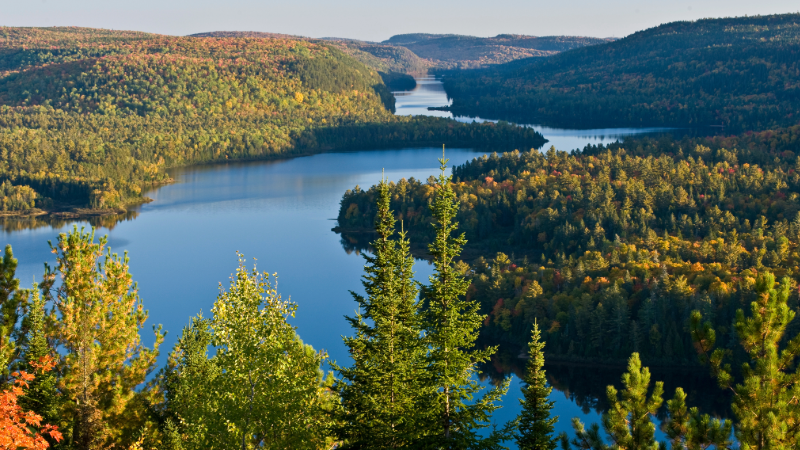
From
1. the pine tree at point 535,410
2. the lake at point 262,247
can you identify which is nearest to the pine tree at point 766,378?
the pine tree at point 535,410

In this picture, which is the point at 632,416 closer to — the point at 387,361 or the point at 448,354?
the point at 448,354

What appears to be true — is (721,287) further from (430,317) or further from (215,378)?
(215,378)

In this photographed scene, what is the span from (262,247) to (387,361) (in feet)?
264

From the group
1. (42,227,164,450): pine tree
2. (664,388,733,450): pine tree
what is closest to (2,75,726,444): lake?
(42,227,164,450): pine tree

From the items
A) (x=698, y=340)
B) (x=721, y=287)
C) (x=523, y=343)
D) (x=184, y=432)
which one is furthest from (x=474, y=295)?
(x=698, y=340)

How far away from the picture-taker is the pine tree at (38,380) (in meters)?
25.1

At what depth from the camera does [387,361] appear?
23484mm

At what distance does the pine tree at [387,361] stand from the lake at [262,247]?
19998 mm

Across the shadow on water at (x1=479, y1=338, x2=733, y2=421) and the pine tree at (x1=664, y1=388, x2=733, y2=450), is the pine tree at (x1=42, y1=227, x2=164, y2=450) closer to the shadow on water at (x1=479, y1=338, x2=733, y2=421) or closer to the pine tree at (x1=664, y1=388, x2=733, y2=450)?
the pine tree at (x1=664, y1=388, x2=733, y2=450)

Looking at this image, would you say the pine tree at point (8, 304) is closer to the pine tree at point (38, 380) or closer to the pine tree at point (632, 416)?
the pine tree at point (38, 380)

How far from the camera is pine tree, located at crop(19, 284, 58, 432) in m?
25.1

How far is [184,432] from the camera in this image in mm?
27531

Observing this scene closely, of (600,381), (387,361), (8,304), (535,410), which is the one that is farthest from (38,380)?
(600,381)

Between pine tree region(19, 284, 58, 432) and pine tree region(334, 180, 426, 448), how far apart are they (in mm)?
9544
